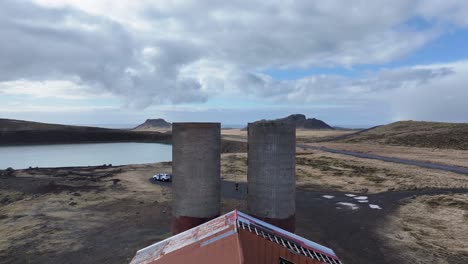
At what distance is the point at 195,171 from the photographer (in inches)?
593

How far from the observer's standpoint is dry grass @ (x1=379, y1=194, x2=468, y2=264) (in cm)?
1492

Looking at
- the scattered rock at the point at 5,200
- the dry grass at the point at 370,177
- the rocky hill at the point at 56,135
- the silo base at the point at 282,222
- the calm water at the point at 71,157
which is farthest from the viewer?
the rocky hill at the point at 56,135

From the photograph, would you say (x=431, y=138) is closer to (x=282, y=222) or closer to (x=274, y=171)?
(x=282, y=222)

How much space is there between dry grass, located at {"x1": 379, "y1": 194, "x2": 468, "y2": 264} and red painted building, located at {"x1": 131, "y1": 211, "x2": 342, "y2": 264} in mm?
6578

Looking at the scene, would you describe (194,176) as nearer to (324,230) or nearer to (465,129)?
(324,230)

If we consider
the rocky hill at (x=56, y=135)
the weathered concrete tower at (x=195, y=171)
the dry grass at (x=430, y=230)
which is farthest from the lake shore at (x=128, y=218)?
the rocky hill at (x=56, y=135)

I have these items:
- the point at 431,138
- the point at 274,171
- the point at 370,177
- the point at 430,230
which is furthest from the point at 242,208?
the point at 431,138

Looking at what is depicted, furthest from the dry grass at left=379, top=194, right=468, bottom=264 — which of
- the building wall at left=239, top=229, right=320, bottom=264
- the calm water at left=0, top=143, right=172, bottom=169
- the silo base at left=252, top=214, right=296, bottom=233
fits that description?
the calm water at left=0, top=143, right=172, bottom=169

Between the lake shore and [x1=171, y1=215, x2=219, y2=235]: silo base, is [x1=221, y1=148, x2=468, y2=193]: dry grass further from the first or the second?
[x1=171, y1=215, x2=219, y2=235]: silo base

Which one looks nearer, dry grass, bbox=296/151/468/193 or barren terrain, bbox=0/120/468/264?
barren terrain, bbox=0/120/468/264

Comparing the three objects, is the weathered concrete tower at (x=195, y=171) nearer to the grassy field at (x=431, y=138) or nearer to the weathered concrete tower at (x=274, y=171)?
the weathered concrete tower at (x=274, y=171)

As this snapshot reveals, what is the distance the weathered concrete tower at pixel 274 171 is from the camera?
1505cm

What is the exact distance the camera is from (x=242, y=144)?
80.1 metres

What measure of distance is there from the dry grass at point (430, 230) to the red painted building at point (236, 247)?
259 inches
